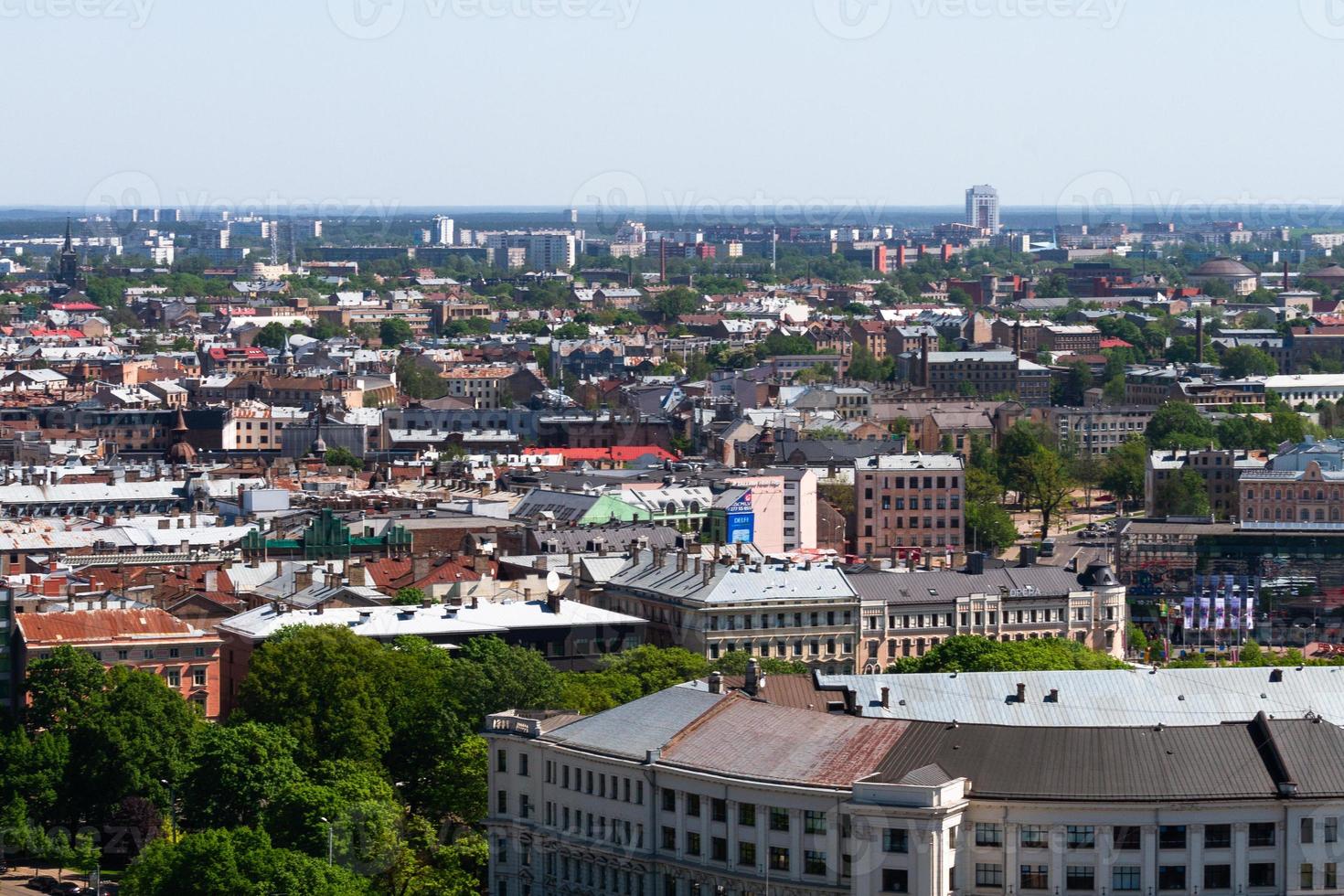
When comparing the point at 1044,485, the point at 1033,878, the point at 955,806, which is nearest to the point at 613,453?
the point at 1044,485

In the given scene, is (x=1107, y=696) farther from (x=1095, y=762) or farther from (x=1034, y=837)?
(x=1034, y=837)

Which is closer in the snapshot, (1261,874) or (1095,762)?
(1261,874)

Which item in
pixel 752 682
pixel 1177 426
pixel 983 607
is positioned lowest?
pixel 1177 426

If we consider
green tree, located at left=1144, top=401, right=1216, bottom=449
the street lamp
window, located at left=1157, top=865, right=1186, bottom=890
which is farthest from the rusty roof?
green tree, located at left=1144, top=401, right=1216, bottom=449

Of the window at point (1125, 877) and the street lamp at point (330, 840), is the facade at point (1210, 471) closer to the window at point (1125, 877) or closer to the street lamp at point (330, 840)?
the street lamp at point (330, 840)

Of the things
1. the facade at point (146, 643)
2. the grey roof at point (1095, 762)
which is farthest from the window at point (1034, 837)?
the facade at point (146, 643)

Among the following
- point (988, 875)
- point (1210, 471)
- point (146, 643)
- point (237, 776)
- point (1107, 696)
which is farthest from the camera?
point (1210, 471)

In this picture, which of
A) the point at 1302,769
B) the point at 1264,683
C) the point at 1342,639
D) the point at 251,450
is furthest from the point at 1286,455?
the point at 1302,769

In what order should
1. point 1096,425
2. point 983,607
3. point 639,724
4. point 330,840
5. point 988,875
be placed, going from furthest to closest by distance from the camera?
point 1096,425 < point 983,607 < point 330,840 < point 639,724 < point 988,875
